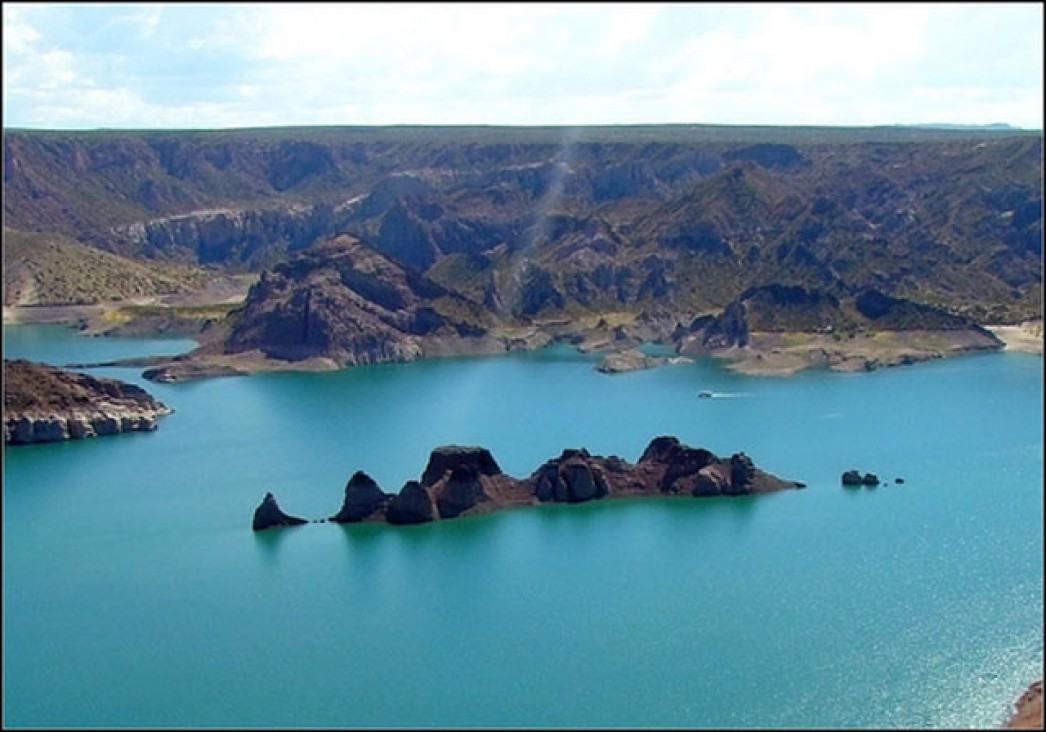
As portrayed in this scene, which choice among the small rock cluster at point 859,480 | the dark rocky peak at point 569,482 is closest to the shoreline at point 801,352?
the small rock cluster at point 859,480

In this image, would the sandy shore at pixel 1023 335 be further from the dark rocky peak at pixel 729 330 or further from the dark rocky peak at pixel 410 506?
the dark rocky peak at pixel 410 506

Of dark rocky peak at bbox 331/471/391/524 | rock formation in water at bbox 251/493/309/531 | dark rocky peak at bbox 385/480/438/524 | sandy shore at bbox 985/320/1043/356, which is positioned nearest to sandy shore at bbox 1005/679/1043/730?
dark rocky peak at bbox 385/480/438/524

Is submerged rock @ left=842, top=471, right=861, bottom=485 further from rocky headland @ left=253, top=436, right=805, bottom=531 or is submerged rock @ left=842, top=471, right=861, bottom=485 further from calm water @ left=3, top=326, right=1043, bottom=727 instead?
rocky headland @ left=253, top=436, right=805, bottom=531

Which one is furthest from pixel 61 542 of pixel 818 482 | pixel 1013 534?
pixel 1013 534

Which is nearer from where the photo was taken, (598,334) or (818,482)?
(818,482)

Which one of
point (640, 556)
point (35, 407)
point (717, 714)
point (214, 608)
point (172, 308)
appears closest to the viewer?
point (717, 714)

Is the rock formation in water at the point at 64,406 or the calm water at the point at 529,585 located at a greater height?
the rock formation in water at the point at 64,406

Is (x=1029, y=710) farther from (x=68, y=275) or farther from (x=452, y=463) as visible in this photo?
(x=68, y=275)

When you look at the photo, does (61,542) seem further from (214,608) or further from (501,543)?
(501,543)
